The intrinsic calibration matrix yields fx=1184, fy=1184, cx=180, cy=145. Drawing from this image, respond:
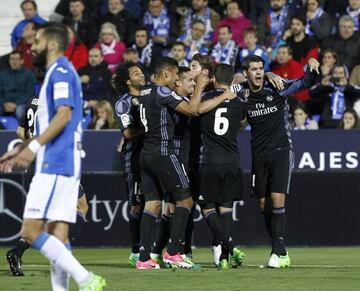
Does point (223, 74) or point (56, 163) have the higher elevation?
point (223, 74)

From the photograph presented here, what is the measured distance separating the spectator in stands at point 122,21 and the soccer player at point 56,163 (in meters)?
12.9

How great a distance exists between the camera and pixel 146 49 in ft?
68.5

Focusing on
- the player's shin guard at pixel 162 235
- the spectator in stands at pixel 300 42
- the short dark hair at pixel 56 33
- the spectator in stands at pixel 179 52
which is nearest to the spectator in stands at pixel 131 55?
the spectator in stands at pixel 179 52

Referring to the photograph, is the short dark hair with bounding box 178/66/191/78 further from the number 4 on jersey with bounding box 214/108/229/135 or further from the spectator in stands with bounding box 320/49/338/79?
the spectator in stands with bounding box 320/49/338/79

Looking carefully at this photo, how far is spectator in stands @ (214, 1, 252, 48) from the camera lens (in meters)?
20.8

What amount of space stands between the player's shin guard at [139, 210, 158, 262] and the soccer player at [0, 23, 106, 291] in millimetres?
3588

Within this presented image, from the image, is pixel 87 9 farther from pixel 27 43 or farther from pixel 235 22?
pixel 235 22

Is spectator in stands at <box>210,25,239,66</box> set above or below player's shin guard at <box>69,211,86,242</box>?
above

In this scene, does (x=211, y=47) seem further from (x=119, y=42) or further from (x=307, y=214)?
(x=307, y=214)

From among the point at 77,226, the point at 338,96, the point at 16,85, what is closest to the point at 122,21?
the point at 16,85

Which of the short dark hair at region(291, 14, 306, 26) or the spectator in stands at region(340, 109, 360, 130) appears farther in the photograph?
Answer: the short dark hair at region(291, 14, 306, 26)

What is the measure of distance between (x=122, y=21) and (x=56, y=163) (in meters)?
13.3

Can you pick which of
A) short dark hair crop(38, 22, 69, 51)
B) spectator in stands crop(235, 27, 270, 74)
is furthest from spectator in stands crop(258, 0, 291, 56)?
short dark hair crop(38, 22, 69, 51)

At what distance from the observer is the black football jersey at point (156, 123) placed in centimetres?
1242
